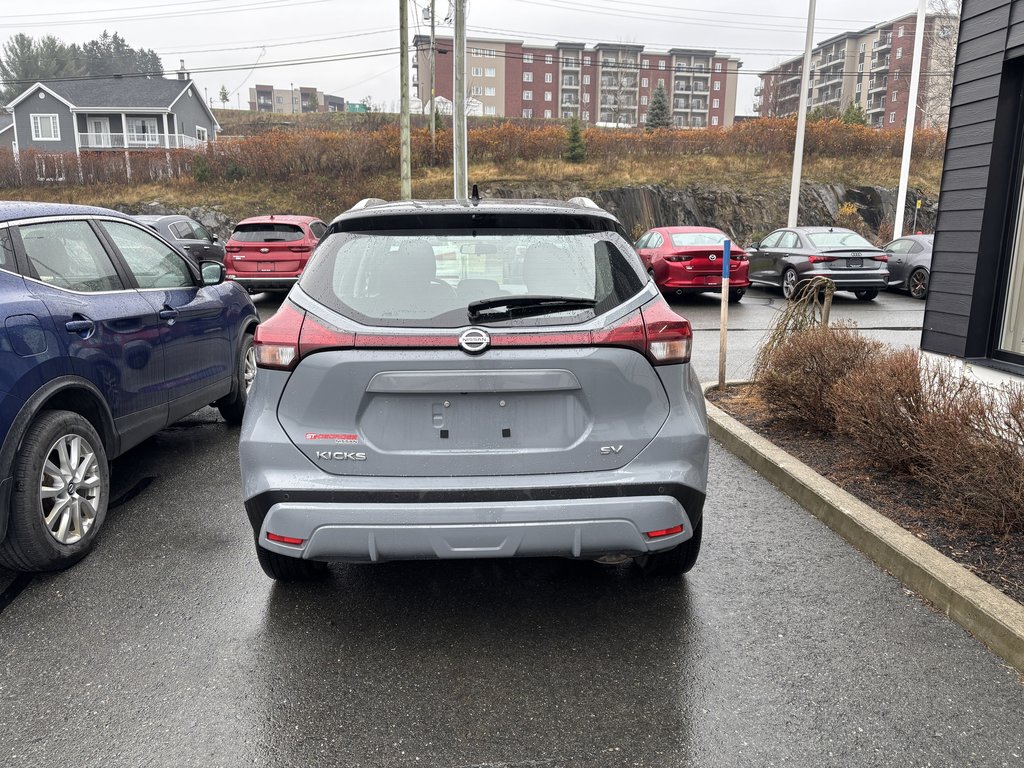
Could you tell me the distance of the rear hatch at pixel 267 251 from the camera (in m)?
14.9

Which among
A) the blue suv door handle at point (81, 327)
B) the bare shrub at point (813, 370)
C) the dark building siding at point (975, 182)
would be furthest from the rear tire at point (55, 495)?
the dark building siding at point (975, 182)

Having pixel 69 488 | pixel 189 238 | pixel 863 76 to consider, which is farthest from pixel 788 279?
pixel 863 76

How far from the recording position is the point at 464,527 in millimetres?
2826

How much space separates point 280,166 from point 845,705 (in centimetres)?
3520

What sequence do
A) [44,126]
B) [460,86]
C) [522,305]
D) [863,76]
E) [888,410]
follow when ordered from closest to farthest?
[522,305] → [888,410] → [460,86] → [44,126] → [863,76]

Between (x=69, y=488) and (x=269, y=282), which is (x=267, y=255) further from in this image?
(x=69, y=488)

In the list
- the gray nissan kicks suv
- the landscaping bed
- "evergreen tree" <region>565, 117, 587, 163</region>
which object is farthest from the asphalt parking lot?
"evergreen tree" <region>565, 117, 587, 163</region>

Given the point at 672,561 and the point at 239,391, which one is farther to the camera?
the point at 239,391

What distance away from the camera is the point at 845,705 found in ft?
9.03

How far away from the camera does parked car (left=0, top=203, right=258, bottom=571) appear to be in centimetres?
361

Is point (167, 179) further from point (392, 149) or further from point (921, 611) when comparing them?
point (921, 611)

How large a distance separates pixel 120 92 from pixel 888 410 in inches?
2365

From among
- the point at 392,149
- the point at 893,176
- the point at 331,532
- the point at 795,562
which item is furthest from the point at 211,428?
the point at 893,176

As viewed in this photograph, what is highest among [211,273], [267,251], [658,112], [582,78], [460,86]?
[582,78]
